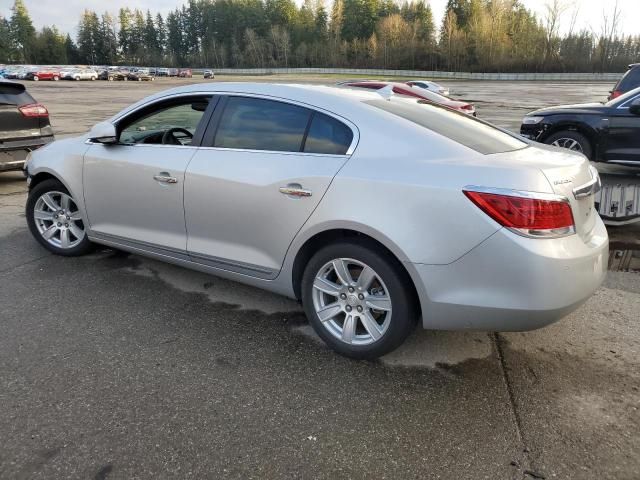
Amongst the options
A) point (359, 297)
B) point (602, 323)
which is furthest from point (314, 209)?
point (602, 323)

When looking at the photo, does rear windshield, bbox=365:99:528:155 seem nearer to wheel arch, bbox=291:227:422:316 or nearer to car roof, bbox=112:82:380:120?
car roof, bbox=112:82:380:120

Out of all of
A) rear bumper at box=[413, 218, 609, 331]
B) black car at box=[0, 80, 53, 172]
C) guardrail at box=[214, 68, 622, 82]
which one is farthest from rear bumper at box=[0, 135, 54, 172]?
guardrail at box=[214, 68, 622, 82]

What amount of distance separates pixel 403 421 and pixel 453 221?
1049 mm

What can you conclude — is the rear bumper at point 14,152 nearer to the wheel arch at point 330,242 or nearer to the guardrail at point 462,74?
the wheel arch at point 330,242

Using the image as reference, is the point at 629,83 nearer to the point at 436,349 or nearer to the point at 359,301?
the point at 436,349

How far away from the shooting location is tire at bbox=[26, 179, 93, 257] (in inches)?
184

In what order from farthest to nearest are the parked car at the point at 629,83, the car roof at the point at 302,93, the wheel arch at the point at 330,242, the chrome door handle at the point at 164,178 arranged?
the parked car at the point at 629,83, the chrome door handle at the point at 164,178, the car roof at the point at 302,93, the wheel arch at the point at 330,242

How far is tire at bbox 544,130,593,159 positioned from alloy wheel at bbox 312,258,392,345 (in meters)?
6.95

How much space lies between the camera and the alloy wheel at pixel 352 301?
117 inches

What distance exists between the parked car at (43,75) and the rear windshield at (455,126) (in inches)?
2773

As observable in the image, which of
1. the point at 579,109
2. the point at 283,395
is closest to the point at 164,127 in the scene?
the point at 283,395

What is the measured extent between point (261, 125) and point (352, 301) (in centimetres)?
136

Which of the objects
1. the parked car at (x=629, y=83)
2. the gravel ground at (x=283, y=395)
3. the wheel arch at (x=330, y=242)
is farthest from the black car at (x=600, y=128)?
the wheel arch at (x=330, y=242)

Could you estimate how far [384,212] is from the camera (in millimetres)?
2771
